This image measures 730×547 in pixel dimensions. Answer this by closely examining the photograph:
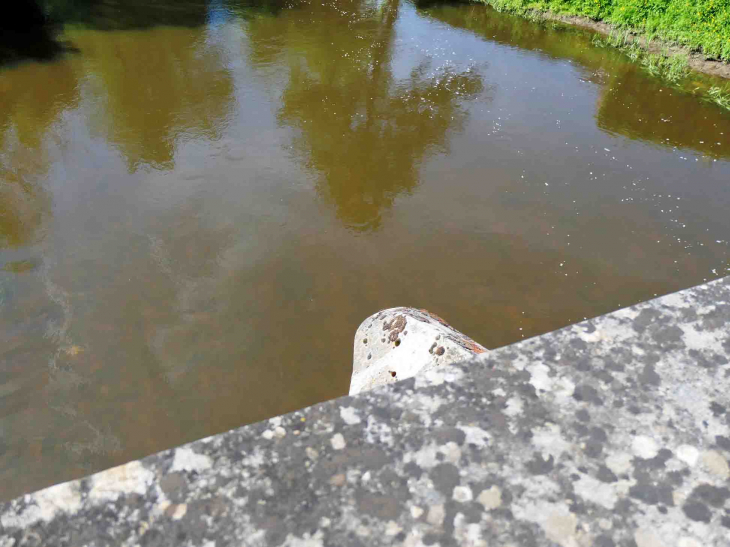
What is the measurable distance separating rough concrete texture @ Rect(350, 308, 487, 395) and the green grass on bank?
1079 cm

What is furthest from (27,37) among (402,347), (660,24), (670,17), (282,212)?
(670,17)

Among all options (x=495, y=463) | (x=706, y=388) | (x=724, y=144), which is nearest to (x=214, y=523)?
(x=495, y=463)

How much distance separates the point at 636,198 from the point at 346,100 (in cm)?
460

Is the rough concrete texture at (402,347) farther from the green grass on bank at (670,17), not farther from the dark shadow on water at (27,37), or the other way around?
the green grass on bank at (670,17)

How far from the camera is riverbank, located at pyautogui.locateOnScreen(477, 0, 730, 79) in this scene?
434 inches

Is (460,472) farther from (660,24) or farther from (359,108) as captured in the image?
(660,24)

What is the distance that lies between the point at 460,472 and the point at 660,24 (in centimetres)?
1378

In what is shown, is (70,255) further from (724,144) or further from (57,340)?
(724,144)

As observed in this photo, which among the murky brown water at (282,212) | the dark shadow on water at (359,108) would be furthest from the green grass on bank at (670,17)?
the dark shadow on water at (359,108)

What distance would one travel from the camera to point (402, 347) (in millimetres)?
3578

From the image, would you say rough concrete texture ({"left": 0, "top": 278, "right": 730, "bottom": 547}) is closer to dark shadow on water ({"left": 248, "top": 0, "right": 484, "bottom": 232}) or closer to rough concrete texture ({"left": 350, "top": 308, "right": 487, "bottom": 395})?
rough concrete texture ({"left": 350, "top": 308, "right": 487, "bottom": 395})

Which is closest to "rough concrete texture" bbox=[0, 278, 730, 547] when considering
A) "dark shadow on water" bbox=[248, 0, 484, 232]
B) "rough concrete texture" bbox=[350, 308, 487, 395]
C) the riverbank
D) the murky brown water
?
"rough concrete texture" bbox=[350, 308, 487, 395]

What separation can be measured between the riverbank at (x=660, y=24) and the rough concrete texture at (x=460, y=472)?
12.2m

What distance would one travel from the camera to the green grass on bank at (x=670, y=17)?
11.0 metres
